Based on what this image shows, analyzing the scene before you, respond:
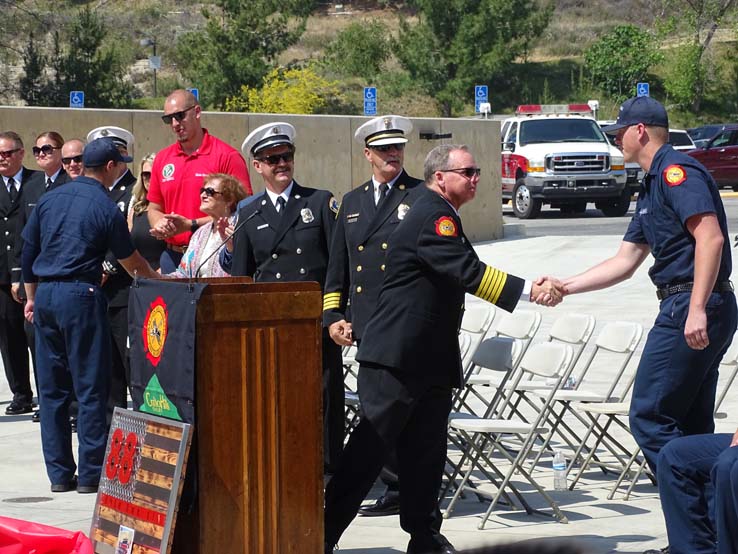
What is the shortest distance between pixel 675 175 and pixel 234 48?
4787 centimetres

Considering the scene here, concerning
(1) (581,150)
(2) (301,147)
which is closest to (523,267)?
(2) (301,147)

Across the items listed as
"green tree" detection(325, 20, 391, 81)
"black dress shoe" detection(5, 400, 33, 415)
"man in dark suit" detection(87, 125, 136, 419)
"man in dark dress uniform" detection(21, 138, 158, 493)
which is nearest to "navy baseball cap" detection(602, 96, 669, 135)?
"man in dark dress uniform" detection(21, 138, 158, 493)

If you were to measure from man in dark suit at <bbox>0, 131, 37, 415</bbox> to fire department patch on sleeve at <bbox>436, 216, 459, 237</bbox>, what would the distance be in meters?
5.43

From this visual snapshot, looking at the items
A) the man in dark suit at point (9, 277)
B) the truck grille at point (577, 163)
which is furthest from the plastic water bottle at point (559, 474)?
the truck grille at point (577, 163)

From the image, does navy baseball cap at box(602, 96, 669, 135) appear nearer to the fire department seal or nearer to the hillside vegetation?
the fire department seal

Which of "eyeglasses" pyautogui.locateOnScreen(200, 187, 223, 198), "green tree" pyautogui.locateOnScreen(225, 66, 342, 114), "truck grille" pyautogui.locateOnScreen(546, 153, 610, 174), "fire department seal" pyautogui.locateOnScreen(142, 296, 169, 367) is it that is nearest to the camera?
"fire department seal" pyautogui.locateOnScreen(142, 296, 169, 367)

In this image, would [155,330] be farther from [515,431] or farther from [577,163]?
[577,163]

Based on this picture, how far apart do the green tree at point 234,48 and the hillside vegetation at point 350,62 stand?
0.18 feet

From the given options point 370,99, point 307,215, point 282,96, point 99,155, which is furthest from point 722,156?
point 307,215

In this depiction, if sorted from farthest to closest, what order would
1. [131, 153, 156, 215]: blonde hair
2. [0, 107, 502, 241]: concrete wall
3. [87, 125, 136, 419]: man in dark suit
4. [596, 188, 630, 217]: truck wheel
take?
[596, 188, 630, 217]: truck wheel
[0, 107, 502, 241]: concrete wall
[131, 153, 156, 215]: blonde hair
[87, 125, 136, 419]: man in dark suit

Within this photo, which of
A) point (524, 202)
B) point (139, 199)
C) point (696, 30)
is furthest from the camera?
point (696, 30)

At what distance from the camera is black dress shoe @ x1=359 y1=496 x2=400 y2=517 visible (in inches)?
284

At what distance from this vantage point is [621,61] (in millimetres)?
56062

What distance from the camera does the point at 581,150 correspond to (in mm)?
27625
